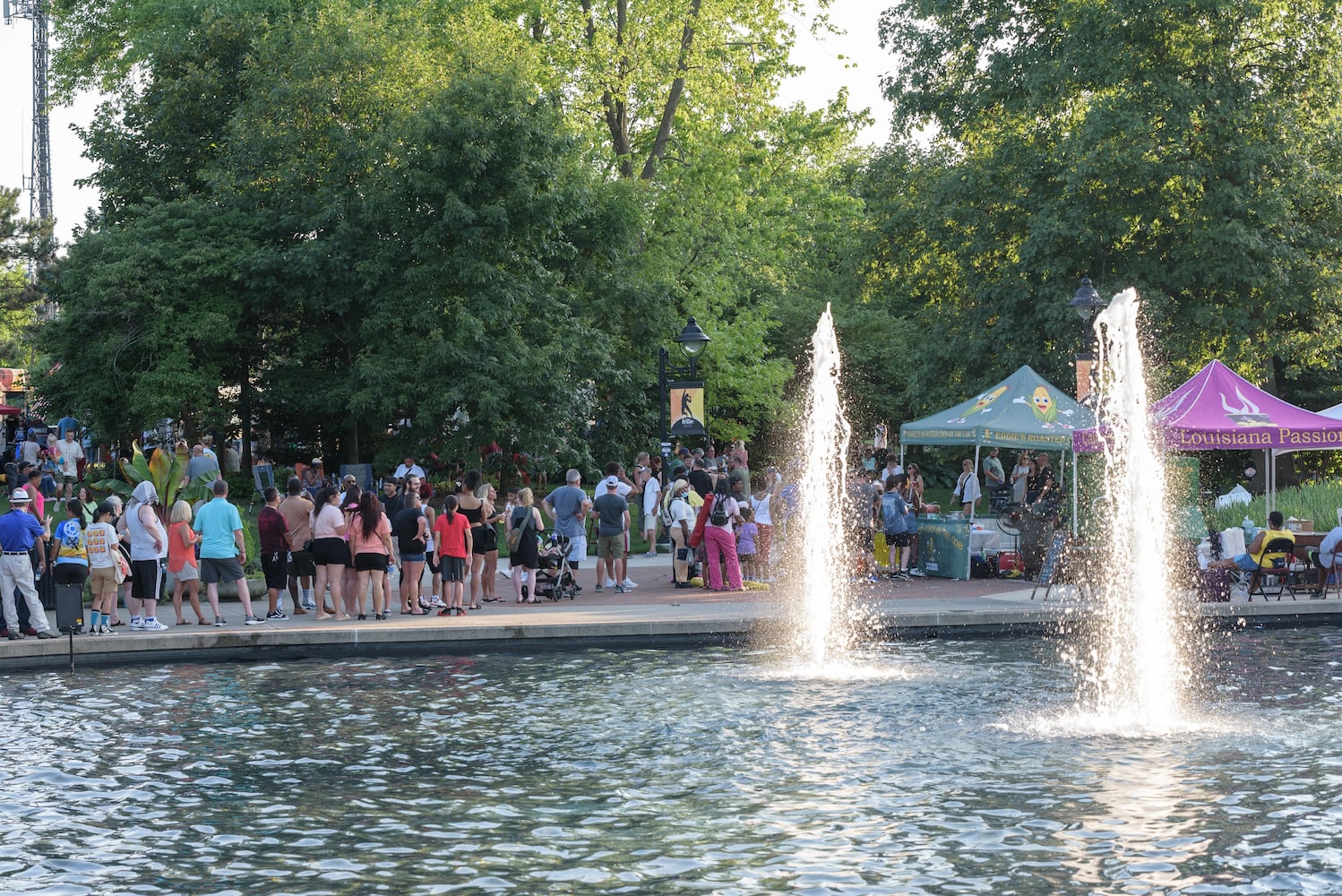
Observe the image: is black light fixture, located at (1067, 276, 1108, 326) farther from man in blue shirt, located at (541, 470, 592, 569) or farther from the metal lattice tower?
the metal lattice tower

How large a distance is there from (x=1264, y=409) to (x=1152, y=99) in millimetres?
14118

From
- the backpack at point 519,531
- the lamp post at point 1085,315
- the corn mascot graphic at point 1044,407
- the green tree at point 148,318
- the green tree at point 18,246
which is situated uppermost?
the green tree at point 18,246

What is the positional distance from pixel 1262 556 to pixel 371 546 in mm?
11380

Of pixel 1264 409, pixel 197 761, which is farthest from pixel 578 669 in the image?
pixel 1264 409

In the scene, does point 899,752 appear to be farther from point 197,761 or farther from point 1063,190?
point 1063,190

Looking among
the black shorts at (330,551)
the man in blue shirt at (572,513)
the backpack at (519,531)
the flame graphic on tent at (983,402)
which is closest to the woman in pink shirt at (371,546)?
the black shorts at (330,551)

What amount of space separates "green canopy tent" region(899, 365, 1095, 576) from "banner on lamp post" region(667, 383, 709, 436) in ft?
12.7

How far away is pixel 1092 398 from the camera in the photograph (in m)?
24.6

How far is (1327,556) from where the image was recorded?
20.3m

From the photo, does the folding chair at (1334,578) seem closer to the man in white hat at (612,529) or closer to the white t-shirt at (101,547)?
the man in white hat at (612,529)

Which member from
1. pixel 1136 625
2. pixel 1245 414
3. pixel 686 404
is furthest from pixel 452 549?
pixel 1245 414

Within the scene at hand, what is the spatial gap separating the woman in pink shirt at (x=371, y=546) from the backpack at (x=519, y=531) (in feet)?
6.41

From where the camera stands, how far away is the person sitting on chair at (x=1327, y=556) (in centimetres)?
2017

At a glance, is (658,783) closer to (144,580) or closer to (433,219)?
(144,580)
